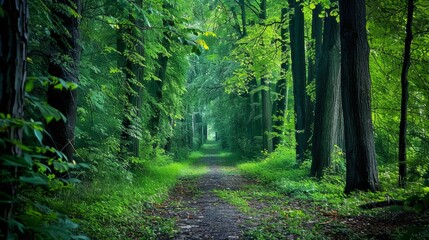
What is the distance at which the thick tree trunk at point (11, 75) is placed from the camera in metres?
2.16

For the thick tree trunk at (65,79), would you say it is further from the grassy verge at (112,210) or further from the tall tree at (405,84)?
the tall tree at (405,84)

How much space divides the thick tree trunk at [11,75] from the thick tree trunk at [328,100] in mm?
9933

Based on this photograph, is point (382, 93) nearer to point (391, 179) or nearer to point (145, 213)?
point (391, 179)

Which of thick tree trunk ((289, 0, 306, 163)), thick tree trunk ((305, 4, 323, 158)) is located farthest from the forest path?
thick tree trunk ((289, 0, 306, 163))

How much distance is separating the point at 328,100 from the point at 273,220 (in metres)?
5.90

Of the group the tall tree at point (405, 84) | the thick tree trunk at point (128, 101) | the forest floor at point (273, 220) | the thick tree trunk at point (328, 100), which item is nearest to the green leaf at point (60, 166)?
the forest floor at point (273, 220)

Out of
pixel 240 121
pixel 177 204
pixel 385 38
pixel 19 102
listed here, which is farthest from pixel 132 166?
pixel 240 121

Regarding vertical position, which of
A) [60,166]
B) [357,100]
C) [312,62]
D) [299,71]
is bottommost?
[60,166]

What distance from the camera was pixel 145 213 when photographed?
7137 mm

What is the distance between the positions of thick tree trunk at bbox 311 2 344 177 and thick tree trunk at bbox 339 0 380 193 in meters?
2.81

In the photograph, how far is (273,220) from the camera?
626 centimetres

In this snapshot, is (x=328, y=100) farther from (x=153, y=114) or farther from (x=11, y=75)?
(x=11, y=75)

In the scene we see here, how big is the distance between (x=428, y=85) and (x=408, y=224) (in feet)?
20.0

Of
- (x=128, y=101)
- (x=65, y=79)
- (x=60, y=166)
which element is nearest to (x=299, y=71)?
(x=128, y=101)
